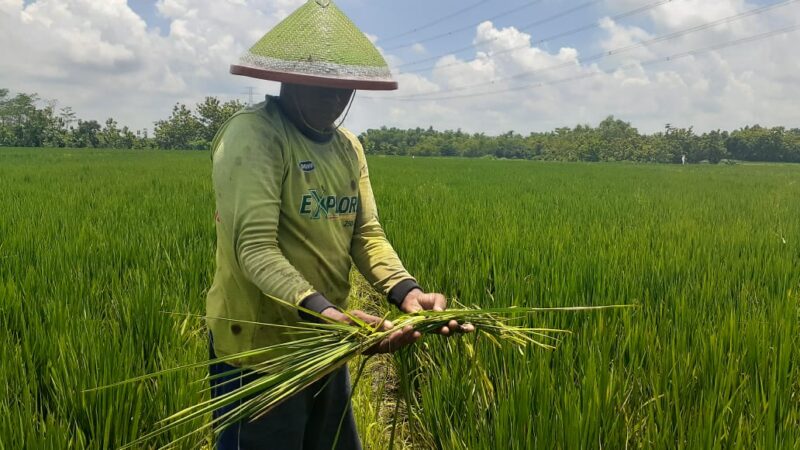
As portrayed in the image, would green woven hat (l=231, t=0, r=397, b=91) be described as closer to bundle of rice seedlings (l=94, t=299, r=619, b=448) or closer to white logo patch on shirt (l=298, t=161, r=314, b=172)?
white logo patch on shirt (l=298, t=161, r=314, b=172)

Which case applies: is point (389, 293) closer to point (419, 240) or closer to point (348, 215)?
point (348, 215)

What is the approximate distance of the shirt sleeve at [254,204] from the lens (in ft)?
3.38

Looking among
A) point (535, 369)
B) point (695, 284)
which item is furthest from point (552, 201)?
point (535, 369)

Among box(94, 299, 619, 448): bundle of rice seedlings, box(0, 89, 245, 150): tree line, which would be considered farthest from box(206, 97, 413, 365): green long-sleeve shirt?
box(0, 89, 245, 150): tree line

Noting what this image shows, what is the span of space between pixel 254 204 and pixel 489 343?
116 centimetres

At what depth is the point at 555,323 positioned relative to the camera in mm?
2117

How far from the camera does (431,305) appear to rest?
123 cm

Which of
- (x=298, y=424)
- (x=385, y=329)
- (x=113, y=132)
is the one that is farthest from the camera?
(x=113, y=132)

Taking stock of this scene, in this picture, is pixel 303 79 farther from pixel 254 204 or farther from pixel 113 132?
pixel 113 132

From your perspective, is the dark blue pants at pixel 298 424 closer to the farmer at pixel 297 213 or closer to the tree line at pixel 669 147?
the farmer at pixel 297 213

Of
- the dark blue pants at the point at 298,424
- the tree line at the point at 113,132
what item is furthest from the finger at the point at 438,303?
the tree line at the point at 113,132

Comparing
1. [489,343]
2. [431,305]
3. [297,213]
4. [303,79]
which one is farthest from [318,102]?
[489,343]

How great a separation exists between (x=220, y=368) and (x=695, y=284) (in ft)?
7.82

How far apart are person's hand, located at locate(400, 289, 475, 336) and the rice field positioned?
0.09 m
